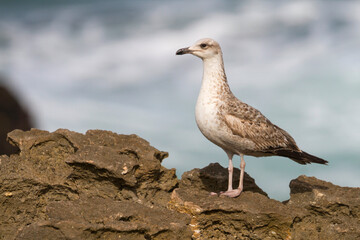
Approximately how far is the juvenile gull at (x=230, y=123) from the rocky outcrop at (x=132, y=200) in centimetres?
100

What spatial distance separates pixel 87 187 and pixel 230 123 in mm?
3516

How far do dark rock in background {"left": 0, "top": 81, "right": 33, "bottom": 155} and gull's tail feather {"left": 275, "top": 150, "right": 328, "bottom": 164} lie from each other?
1183 centimetres

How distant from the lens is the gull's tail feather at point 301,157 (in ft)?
36.4

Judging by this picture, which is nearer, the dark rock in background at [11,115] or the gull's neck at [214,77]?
the gull's neck at [214,77]

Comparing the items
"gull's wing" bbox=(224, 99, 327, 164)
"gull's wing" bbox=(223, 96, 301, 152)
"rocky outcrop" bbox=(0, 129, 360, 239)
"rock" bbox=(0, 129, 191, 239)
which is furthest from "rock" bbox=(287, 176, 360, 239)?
"rock" bbox=(0, 129, 191, 239)

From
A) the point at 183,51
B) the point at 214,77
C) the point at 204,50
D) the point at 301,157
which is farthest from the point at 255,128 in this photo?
the point at 183,51

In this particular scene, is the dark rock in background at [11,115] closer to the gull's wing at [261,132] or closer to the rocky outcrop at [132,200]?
the rocky outcrop at [132,200]

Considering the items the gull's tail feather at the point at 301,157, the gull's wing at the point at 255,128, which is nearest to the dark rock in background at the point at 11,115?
the gull's wing at the point at 255,128

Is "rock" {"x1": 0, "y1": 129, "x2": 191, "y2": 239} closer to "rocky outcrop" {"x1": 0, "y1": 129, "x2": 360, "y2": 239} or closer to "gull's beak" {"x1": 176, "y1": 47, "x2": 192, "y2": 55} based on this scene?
"rocky outcrop" {"x1": 0, "y1": 129, "x2": 360, "y2": 239}

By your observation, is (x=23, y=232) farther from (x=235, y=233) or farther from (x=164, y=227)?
(x=235, y=233)

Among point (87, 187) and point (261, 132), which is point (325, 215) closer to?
point (261, 132)

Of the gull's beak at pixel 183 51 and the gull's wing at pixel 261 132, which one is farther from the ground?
the gull's beak at pixel 183 51

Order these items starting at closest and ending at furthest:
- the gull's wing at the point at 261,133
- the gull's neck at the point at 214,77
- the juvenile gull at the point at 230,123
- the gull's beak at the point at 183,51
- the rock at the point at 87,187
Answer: the rock at the point at 87,187
the juvenile gull at the point at 230,123
the gull's wing at the point at 261,133
the gull's neck at the point at 214,77
the gull's beak at the point at 183,51

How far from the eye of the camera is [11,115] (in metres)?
19.4
